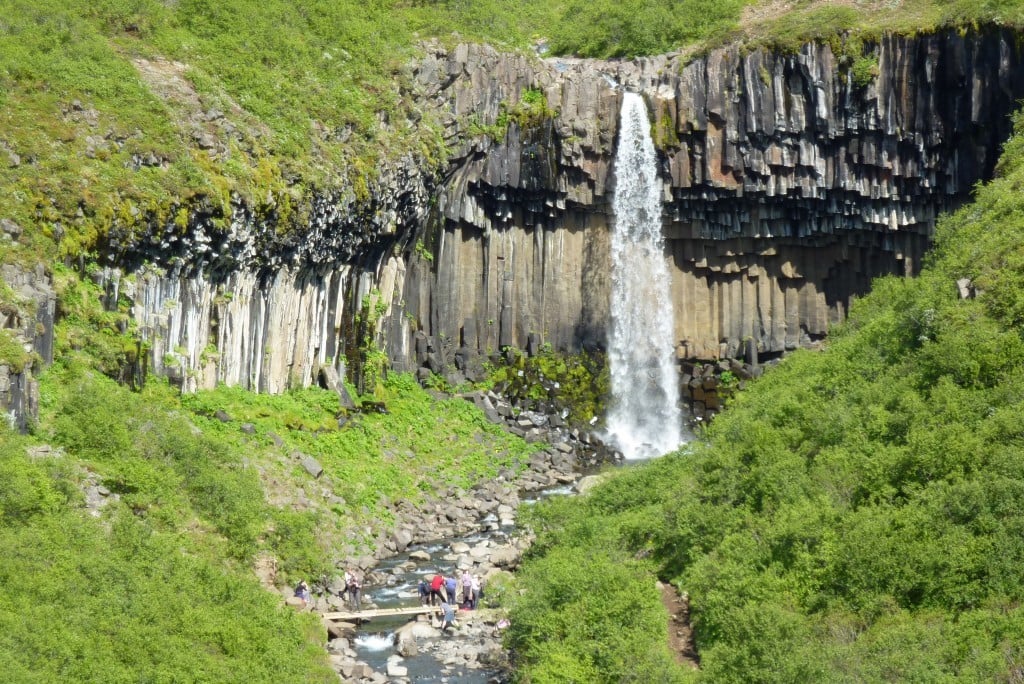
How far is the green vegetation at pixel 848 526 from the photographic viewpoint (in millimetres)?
22484

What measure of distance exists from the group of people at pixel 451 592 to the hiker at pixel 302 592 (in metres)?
2.97

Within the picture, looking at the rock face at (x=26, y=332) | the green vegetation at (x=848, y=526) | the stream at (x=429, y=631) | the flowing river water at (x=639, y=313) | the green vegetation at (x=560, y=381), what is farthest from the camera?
the flowing river water at (x=639, y=313)

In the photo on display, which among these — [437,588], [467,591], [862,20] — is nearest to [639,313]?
[862,20]

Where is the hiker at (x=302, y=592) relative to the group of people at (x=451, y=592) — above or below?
above

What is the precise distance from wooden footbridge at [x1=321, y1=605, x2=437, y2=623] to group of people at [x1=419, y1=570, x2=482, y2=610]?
0.53 meters

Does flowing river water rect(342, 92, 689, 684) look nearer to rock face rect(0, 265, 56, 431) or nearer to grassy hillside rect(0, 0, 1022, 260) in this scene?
grassy hillside rect(0, 0, 1022, 260)

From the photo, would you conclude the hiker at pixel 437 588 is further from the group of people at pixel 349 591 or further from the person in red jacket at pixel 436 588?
the group of people at pixel 349 591

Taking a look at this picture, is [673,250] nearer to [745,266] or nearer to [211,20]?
[745,266]

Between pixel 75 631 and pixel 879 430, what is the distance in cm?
1543

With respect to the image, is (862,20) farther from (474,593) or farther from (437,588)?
(437,588)

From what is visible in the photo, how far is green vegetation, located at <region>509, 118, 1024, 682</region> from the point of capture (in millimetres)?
22484

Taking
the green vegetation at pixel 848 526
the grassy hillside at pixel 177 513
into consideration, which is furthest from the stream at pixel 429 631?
the green vegetation at pixel 848 526

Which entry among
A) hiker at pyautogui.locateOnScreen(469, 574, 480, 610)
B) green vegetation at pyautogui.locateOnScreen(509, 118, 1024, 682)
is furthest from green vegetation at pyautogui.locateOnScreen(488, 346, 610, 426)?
hiker at pyautogui.locateOnScreen(469, 574, 480, 610)

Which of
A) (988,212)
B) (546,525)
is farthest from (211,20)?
(988,212)
